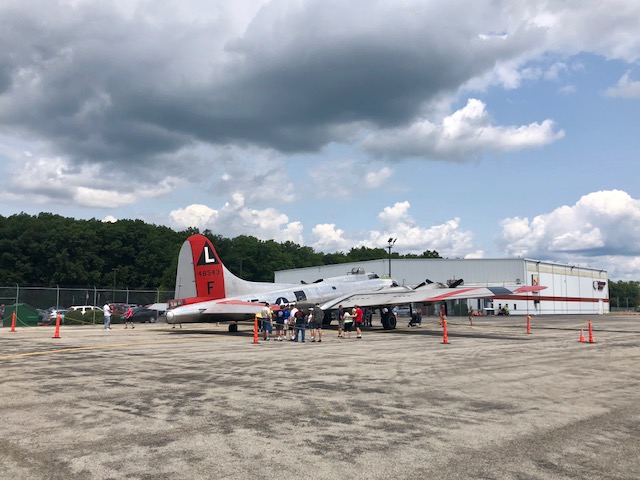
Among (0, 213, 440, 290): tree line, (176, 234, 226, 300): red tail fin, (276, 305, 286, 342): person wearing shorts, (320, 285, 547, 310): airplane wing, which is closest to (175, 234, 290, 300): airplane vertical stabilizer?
(176, 234, 226, 300): red tail fin

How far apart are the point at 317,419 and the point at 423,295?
24.6 meters

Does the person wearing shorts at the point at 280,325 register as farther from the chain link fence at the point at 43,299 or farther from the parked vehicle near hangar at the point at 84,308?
the parked vehicle near hangar at the point at 84,308

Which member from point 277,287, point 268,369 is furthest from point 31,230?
point 268,369

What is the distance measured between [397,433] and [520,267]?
77.4 meters

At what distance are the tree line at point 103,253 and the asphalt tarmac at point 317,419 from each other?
95643 mm

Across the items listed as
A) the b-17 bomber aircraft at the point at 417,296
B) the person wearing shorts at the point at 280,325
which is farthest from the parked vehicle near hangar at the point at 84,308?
the person wearing shorts at the point at 280,325

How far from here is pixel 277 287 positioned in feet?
110

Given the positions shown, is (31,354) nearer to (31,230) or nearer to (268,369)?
(268,369)

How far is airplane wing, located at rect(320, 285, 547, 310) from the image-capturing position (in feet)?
96.5

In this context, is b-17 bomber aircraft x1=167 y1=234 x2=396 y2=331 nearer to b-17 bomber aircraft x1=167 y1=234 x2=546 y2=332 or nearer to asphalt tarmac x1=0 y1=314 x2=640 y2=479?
b-17 bomber aircraft x1=167 y1=234 x2=546 y2=332

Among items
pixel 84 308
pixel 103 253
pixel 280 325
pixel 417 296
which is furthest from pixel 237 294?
pixel 103 253

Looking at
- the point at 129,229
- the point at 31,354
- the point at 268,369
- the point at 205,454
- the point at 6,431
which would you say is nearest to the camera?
the point at 205,454

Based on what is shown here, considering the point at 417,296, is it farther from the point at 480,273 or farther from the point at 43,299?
the point at 480,273

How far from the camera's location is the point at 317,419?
8.16m
